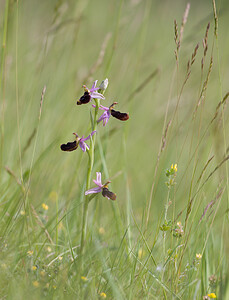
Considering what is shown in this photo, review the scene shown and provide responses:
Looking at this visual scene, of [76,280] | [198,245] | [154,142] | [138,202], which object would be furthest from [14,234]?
[154,142]

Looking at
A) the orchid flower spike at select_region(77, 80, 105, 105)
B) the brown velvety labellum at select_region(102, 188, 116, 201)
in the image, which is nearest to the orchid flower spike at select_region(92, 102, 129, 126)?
the orchid flower spike at select_region(77, 80, 105, 105)

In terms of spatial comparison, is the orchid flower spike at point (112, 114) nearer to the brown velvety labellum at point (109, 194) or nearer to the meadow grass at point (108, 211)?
the meadow grass at point (108, 211)

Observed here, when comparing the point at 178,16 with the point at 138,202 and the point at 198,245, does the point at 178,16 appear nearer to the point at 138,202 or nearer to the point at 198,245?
the point at 138,202

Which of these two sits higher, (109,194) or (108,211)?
(109,194)

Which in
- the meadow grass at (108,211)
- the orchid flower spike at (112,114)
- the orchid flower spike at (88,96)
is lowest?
the meadow grass at (108,211)

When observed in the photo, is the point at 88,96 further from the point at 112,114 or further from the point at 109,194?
the point at 109,194

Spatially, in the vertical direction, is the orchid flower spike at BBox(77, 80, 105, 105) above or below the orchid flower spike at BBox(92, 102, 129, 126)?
above

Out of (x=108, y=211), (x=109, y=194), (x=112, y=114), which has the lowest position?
(x=108, y=211)

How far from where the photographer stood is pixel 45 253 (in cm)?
192

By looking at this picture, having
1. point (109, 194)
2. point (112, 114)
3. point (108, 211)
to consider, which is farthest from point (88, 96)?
point (108, 211)

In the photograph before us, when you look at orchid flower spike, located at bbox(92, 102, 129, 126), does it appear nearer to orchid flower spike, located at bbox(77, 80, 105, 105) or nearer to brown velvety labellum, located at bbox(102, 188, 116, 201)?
orchid flower spike, located at bbox(77, 80, 105, 105)

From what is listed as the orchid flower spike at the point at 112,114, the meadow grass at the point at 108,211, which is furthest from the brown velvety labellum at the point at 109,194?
the orchid flower spike at the point at 112,114

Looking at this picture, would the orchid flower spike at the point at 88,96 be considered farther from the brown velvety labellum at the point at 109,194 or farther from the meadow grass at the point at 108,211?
the brown velvety labellum at the point at 109,194

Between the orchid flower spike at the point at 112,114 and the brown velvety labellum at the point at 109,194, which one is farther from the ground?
the orchid flower spike at the point at 112,114
